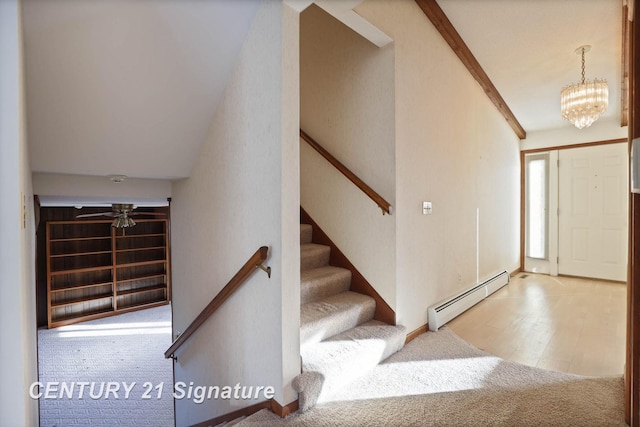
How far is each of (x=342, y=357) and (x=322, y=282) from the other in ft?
A: 2.18

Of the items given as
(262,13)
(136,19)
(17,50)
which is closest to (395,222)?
(262,13)

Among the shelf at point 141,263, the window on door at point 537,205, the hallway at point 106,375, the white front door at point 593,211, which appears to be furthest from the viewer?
the shelf at point 141,263

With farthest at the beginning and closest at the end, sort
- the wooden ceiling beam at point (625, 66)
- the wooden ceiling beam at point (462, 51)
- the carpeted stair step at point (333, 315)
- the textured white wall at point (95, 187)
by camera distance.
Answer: the wooden ceiling beam at point (462, 51) < the wooden ceiling beam at point (625, 66) < the textured white wall at point (95, 187) < the carpeted stair step at point (333, 315)

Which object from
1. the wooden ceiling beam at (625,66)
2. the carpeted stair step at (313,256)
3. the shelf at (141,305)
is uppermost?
the wooden ceiling beam at (625,66)

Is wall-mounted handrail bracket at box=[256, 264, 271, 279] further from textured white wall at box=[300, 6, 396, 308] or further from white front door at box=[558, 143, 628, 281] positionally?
white front door at box=[558, 143, 628, 281]

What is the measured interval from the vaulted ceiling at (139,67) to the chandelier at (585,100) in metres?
0.45

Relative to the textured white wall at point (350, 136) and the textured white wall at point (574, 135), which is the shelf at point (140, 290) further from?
the textured white wall at point (574, 135)

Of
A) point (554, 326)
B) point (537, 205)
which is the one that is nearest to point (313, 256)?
point (554, 326)

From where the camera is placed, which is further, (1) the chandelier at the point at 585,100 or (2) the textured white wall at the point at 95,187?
(1) the chandelier at the point at 585,100

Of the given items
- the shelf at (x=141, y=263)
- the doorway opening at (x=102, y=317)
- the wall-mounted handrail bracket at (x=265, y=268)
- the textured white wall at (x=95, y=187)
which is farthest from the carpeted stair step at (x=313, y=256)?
the shelf at (x=141, y=263)

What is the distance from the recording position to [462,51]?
3.44 m

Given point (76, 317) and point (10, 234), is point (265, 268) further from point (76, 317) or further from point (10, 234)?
point (76, 317)

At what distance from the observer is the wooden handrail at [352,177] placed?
8.13 ft

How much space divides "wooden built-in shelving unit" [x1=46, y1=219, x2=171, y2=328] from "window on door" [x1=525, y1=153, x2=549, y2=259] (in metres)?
7.50
